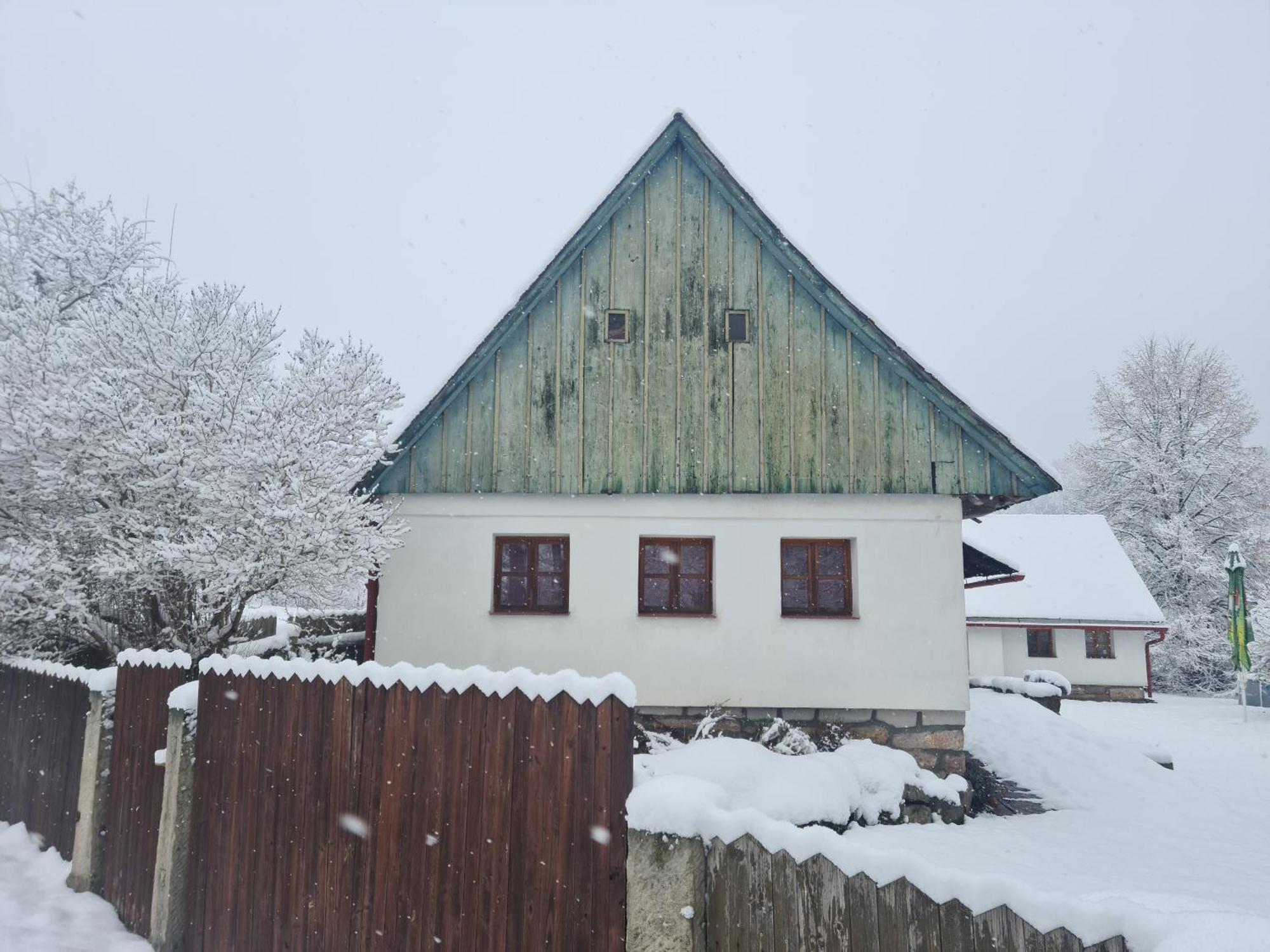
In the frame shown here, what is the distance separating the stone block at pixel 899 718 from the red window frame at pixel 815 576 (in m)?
1.24

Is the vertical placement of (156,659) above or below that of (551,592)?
below

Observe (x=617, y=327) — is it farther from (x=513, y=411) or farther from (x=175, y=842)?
(x=175, y=842)

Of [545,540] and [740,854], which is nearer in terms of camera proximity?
[740,854]

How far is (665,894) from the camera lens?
3.02 meters

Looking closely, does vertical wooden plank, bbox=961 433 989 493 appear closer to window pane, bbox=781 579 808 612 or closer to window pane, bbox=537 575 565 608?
window pane, bbox=781 579 808 612

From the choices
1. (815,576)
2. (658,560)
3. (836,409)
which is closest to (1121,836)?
(815,576)

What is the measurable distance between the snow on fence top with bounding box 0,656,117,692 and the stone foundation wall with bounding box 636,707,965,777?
5344 mm

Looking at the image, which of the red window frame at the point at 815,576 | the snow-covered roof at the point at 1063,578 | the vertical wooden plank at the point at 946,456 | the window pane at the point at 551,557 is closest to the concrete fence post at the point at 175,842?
the window pane at the point at 551,557

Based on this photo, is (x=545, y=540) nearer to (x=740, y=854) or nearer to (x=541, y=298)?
(x=541, y=298)

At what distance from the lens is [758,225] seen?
9281 mm

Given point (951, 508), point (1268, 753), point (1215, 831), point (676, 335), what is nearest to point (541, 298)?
point (676, 335)

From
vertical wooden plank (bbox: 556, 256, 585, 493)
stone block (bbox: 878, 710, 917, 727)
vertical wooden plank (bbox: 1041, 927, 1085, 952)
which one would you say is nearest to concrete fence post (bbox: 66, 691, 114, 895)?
vertical wooden plank (bbox: 556, 256, 585, 493)

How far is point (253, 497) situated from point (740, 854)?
258 inches

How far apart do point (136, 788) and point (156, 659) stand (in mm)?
992
